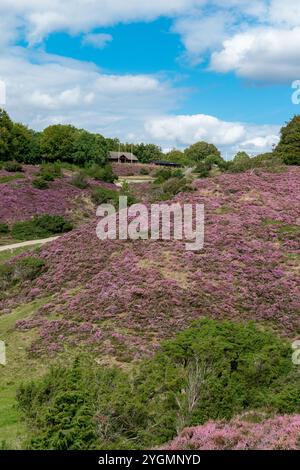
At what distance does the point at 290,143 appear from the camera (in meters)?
50.2

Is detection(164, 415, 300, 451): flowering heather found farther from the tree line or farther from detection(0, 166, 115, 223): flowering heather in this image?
the tree line

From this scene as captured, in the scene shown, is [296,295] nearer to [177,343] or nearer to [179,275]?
[179,275]

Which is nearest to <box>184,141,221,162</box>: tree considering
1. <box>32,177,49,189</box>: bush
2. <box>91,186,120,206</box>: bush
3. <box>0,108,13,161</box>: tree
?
<box>0,108,13,161</box>: tree

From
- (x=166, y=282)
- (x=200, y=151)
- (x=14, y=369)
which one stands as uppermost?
(x=200, y=151)

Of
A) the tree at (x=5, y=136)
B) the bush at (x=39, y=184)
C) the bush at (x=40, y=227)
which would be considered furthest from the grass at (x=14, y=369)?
the tree at (x=5, y=136)

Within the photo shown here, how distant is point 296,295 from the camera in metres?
19.7

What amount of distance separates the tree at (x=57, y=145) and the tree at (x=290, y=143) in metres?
46.6

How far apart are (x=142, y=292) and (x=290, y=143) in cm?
3578

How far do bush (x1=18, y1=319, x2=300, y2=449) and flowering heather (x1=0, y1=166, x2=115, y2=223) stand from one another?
1221 inches

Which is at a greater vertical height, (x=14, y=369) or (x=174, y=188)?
(x=174, y=188)

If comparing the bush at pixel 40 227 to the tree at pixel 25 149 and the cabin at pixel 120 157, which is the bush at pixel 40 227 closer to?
the tree at pixel 25 149

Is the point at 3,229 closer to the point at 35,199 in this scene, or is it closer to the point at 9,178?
the point at 35,199

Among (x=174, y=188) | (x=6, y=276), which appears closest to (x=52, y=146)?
(x=174, y=188)

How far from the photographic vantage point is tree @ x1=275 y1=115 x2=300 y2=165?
47844 mm
